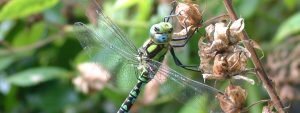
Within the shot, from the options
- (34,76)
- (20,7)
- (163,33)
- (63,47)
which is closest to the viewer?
(163,33)

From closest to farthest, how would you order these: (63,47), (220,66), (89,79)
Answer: (220,66) → (89,79) → (63,47)

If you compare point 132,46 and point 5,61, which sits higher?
point 5,61

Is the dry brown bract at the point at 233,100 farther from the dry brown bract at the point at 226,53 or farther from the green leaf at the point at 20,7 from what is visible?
the green leaf at the point at 20,7

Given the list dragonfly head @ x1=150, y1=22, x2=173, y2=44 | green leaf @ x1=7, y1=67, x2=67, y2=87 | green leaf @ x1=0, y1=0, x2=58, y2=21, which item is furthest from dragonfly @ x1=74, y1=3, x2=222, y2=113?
green leaf @ x1=7, y1=67, x2=67, y2=87

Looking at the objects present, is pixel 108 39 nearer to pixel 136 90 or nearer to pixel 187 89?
pixel 136 90

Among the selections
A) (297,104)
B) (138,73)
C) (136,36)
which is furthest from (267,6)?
(138,73)

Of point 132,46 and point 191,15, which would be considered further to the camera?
point 132,46

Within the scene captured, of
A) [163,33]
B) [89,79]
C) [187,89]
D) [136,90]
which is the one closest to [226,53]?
[187,89]
